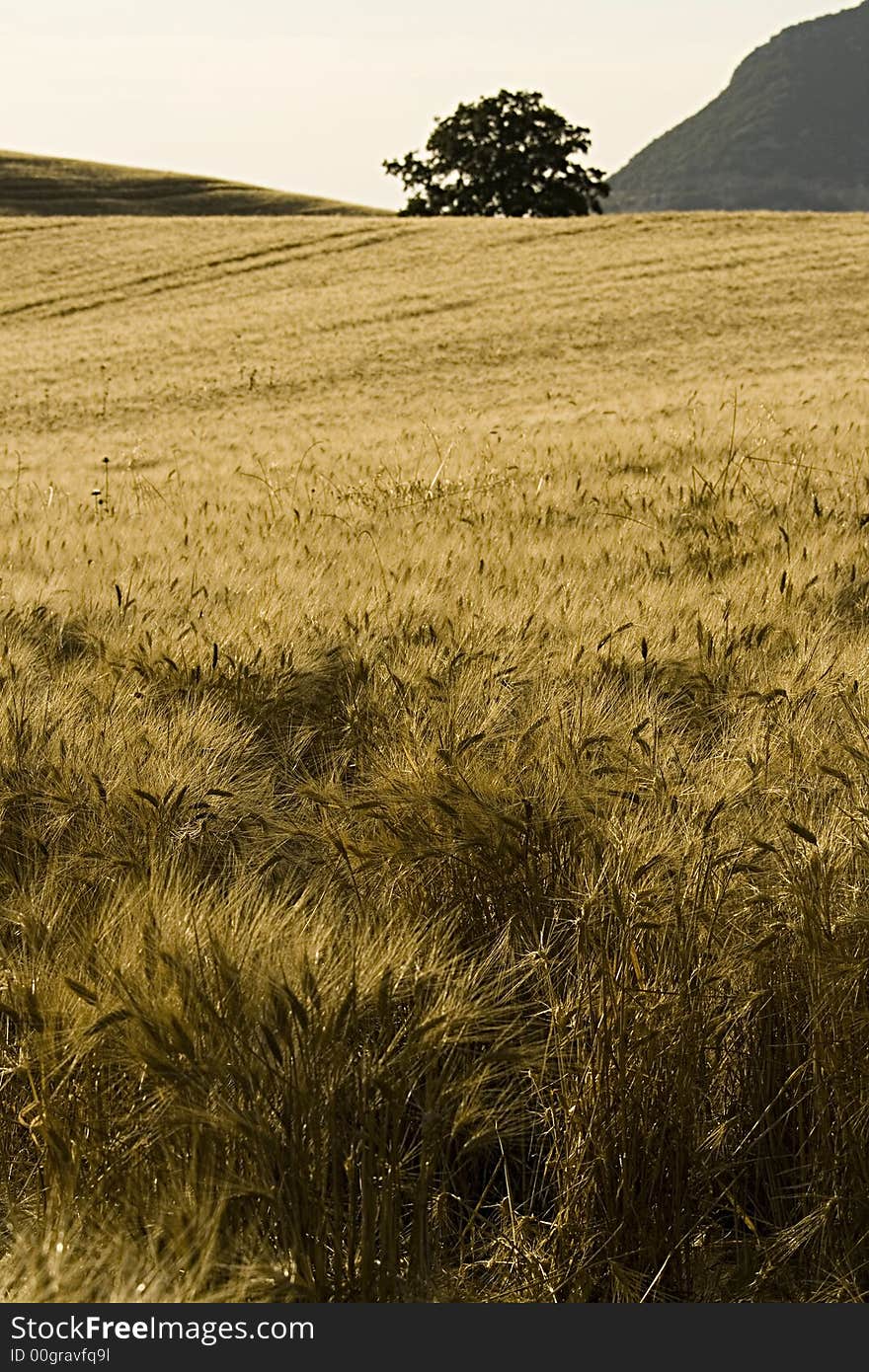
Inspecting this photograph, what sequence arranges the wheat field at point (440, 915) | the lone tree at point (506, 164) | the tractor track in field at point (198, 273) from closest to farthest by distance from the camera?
the wheat field at point (440, 915)
the tractor track in field at point (198, 273)
the lone tree at point (506, 164)

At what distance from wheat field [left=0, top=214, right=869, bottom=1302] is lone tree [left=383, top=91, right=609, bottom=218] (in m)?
53.2

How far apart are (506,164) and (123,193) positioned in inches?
735

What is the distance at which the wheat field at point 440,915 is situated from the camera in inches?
54.0

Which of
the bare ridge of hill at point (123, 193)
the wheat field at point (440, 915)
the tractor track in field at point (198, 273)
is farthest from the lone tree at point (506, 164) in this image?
the wheat field at point (440, 915)

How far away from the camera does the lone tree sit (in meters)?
53.0

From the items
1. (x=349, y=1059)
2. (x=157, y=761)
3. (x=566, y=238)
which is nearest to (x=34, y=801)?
(x=157, y=761)

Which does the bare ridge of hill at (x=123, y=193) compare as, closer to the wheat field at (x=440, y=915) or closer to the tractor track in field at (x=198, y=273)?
the tractor track in field at (x=198, y=273)

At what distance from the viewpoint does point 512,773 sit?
6.97 ft

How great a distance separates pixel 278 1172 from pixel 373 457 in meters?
6.80

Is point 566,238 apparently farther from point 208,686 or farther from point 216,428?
point 208,686

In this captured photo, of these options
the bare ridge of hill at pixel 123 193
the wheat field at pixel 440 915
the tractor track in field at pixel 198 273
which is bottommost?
the wheat field at pixel 440 915

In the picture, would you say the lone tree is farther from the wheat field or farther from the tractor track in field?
the wheat field

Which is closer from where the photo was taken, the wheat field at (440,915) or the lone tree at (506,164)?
the wheat field at (440,915)

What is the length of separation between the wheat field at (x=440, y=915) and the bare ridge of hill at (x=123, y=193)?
53.1 metres
